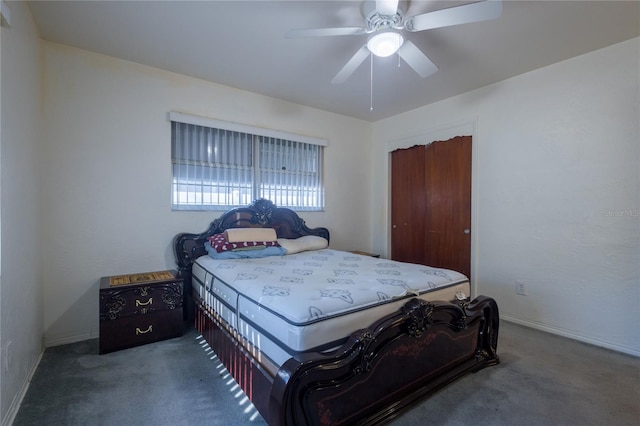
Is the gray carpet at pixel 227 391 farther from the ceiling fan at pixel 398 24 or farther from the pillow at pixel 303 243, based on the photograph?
the ceiling fan at pixel 398 24

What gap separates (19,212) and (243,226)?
1.83 metres

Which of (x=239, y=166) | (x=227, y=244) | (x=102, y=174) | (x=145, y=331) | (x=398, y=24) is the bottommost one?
(x=145, y=331)

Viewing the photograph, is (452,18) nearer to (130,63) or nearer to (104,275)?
(130,63)

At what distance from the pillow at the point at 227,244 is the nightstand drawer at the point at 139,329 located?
2.12 feet

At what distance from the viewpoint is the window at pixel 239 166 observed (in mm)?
3121

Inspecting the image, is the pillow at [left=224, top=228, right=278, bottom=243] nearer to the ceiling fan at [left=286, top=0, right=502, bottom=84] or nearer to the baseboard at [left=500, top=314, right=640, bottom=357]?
the ceiling fan at [left=286, top=0, right=502, bottom=84]

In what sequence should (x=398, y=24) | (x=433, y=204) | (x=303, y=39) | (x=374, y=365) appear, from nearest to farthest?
1. (x=374, y=365)
2. (x=398, y=24)
3. (x=303, y=39)
4. (x=433, y=204)

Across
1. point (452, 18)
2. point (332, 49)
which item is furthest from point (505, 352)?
point (332, 49)

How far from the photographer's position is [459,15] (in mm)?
1640

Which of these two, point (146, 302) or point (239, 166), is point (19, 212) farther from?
point (239, 166)

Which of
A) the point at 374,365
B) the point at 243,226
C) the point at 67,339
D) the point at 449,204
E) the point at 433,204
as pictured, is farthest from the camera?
the point at 433,204

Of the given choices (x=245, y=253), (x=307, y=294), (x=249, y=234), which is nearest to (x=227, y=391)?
(x=307, y=294)

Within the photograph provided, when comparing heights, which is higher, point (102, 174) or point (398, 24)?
point (398, 24)

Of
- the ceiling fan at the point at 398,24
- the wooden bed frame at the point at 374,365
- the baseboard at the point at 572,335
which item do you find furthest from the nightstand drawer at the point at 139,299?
the baseboard at the point at 572,335
